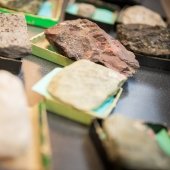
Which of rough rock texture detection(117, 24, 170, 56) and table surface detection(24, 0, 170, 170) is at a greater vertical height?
rough rock texture detection(117, 24, 170, 56)

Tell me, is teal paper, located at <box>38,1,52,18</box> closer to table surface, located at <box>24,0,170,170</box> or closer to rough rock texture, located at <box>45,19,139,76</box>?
table surface, located at <box>24,0,170,170</box>

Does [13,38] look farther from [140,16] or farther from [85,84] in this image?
[140,16]

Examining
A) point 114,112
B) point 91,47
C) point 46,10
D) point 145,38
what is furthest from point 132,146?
point 46,10

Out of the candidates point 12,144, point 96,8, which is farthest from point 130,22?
point 12,144

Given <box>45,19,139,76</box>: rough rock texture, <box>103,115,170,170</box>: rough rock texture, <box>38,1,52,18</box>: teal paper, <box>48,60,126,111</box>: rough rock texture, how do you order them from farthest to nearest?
<box>38,1,52,18</box>: teal paper < <box>45,19,139,76</box>: rough rock texture < <box>48,60,126,111</box>: rough rock texture < <box>103,115,170,170</box>: rough rock texture

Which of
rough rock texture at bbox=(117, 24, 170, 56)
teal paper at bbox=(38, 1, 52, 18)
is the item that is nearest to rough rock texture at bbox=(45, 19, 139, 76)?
rough rock texture at bbox=(117, 24, 170, 56)

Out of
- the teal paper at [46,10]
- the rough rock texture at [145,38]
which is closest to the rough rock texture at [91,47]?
the rough rock texture at [145,38]
